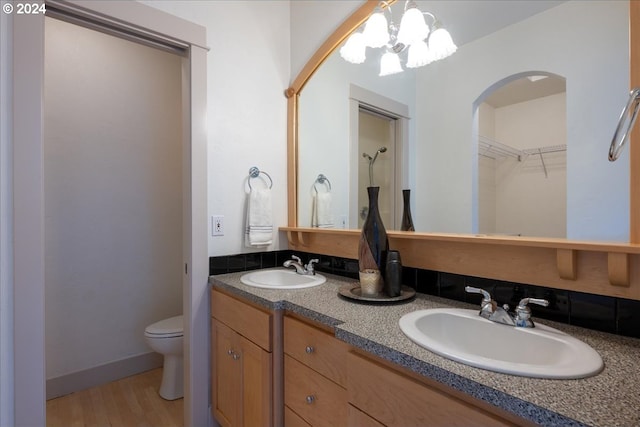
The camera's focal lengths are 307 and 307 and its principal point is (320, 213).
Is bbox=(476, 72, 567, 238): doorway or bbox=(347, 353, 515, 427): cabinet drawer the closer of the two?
bbox=(347, 353, 515, 427): cabinet drawer

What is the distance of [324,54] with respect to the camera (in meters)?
1.71

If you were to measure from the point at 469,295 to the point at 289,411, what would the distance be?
30.7 inches

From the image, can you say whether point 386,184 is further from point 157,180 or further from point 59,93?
point 59,93

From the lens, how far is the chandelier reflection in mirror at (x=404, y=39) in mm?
1329

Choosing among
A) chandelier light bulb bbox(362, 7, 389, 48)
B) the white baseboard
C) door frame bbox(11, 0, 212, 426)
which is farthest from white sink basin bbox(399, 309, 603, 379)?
the white baseboard

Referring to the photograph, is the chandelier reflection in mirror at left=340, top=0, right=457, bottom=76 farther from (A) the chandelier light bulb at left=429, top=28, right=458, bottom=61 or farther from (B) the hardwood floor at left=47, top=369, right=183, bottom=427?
(B) the hardwood floor at left=47, top=369, right=183, bottom=427

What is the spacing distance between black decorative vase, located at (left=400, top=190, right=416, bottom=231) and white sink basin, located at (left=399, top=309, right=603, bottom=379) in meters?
0.44

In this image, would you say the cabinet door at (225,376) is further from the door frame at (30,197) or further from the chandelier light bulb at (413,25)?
the chandelier light bulb at (413,25)

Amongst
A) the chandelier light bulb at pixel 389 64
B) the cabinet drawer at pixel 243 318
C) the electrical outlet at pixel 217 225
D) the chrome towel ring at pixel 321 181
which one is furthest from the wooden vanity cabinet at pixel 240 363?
the chandelier light bulb at pixel 389 64

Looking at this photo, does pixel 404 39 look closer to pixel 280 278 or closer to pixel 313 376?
pixel 280 278

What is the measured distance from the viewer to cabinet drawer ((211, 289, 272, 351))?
3.85 ft

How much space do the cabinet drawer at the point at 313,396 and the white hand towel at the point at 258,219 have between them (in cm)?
74

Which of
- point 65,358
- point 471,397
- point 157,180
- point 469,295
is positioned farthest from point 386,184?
point 65,358

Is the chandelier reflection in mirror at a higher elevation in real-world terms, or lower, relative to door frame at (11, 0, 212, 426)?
higher
